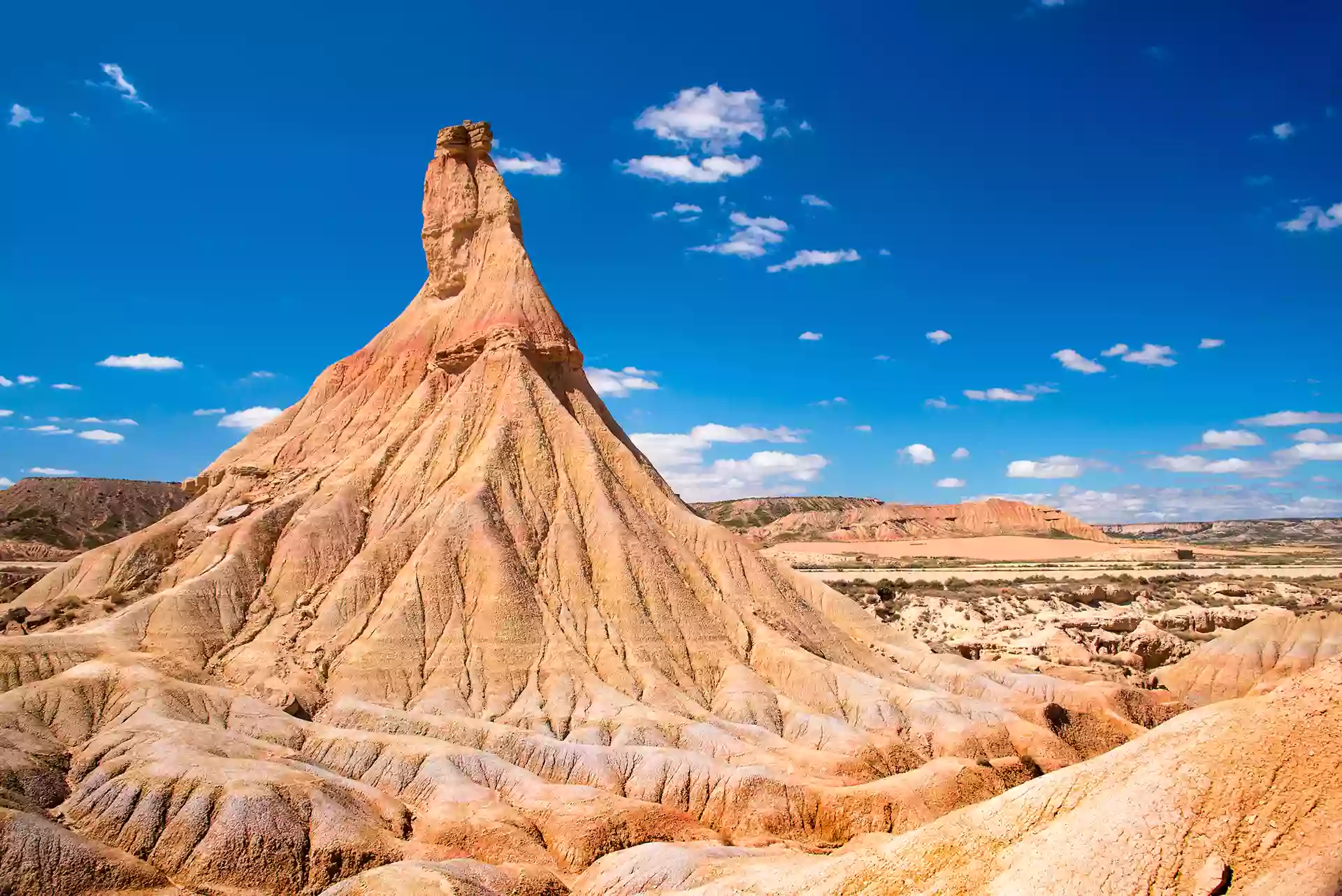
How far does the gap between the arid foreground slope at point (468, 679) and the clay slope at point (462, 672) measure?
0.42 feet

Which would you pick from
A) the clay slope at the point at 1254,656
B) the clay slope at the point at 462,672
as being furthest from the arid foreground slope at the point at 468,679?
the clay slope at the point at 1254,656

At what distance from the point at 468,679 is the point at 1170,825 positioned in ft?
88.7

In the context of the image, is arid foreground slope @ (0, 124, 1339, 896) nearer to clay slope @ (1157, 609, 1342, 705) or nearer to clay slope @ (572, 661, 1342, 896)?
clay slope @ (572, 661, 1342, 896)

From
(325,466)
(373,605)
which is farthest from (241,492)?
(373,605)

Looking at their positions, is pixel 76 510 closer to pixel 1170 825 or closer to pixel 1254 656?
pixel 1254 656

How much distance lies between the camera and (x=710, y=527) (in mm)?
47375

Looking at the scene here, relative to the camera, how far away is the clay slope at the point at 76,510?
128 metres

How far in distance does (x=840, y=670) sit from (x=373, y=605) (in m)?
20.6

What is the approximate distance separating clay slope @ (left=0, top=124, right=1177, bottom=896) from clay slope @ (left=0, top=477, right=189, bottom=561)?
8916 centimetres

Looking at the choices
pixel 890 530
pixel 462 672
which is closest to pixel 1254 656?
pixel 462 672

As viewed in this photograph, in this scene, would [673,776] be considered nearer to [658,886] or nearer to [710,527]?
[658,886]

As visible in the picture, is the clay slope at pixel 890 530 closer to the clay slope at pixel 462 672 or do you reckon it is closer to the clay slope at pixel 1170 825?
the clay slope at pixel 462 672

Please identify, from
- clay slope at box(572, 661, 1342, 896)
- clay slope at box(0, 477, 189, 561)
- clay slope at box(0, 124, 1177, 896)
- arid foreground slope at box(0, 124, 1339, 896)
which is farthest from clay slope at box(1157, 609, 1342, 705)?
clay slope at box(0, 477, 189, 561)

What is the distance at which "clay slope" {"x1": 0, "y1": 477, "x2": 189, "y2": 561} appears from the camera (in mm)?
127500
